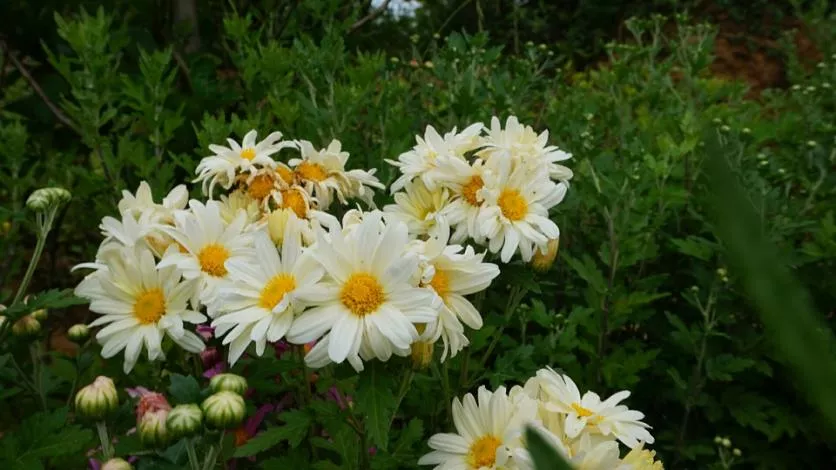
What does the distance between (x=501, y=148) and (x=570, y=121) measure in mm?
926

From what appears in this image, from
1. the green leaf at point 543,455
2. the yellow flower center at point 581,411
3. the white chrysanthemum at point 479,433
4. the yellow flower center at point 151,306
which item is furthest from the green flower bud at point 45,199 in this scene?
the green leaf at point 543,455

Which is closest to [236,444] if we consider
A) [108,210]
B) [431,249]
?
[431,249]

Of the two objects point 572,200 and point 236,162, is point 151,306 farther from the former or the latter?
point 572,200

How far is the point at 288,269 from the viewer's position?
98 centimetres

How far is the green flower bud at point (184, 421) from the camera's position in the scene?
91 centimetres

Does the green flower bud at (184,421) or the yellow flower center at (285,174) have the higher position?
the yellow flower center at (285,174)

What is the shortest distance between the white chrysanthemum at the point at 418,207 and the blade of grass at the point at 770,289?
1023mm

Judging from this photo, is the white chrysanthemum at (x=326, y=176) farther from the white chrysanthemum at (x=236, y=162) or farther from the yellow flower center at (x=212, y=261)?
the yellow flower center at (x=212, y=261)

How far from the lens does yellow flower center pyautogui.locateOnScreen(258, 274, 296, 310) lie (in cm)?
96

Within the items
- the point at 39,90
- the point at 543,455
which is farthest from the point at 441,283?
the point at 39,90

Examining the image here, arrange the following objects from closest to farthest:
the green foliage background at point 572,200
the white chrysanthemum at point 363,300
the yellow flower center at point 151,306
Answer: the white chrysanthemum at point 363,300, the yellow flower center at point 151,306, the green foliage background at point 572,200

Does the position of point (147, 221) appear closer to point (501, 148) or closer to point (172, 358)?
point (172, 358)

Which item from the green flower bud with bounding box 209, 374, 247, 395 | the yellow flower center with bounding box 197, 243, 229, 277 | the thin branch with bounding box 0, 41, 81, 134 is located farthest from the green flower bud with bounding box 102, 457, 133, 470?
the thin branch with bounding box 0, 41, 81, 134

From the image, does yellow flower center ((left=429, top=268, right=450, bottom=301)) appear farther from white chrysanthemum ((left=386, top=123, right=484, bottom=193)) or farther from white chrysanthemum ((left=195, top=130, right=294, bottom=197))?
white chrysanthemum ((left=195, top=130, right=294, bottom=197))
